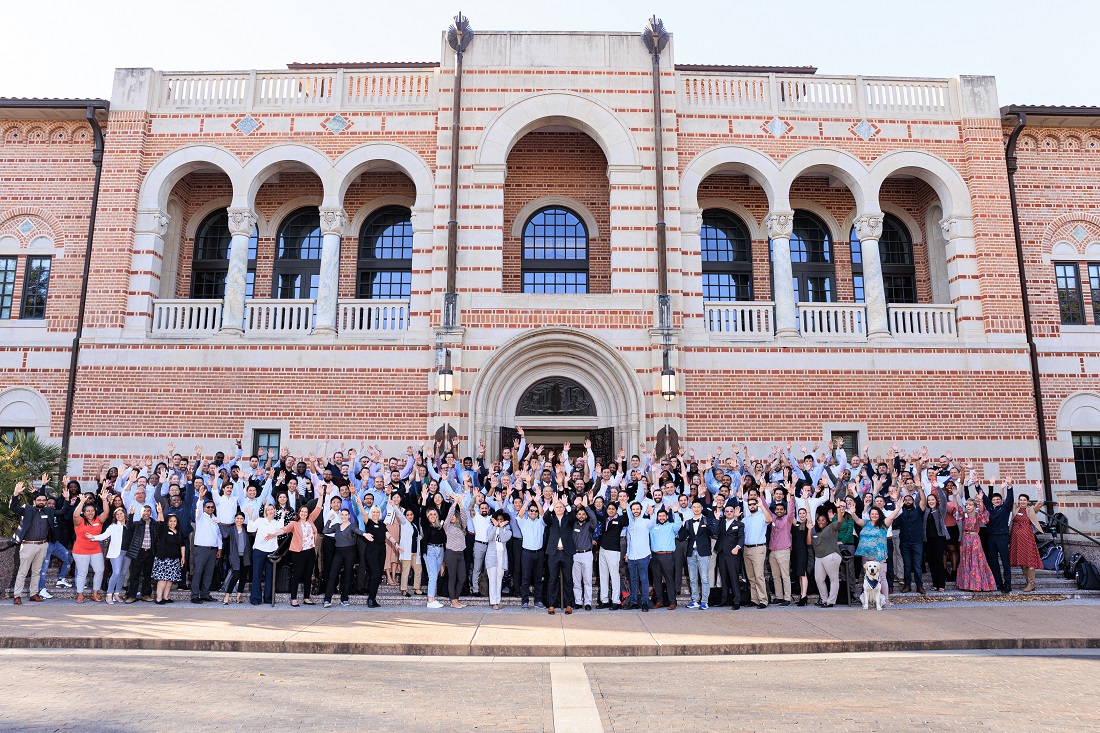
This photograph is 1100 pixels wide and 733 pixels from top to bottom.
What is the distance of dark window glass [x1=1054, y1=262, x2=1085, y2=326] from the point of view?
1791 centimetres

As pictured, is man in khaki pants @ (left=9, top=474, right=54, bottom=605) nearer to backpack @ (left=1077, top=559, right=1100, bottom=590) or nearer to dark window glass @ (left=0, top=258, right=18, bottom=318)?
dark window glass @ (left=0, top=258, right=18, bottom=318)

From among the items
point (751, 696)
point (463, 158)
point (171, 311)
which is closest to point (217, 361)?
point (171, 311)

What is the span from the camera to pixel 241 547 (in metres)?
11.1

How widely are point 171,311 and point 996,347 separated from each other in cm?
1921

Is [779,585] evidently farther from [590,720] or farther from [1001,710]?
[590,720]

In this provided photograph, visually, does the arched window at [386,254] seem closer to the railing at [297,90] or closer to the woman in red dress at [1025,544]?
the railing at [297,90]

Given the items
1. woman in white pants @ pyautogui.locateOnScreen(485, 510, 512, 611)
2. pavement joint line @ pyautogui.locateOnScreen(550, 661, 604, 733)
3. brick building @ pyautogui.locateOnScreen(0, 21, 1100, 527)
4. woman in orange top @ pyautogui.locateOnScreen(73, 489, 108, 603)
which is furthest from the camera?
brick building @ pyautogui.locateOnScreen(0, 21, 1100, 527)

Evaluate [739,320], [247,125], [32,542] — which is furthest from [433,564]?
[247,125]

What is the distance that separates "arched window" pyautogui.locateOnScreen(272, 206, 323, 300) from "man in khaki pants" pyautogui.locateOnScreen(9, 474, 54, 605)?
854cm

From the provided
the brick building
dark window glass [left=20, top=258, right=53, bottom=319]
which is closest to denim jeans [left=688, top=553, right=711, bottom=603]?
the brick building

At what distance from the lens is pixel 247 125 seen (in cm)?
1770

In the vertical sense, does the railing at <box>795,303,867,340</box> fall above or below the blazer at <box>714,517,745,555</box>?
above

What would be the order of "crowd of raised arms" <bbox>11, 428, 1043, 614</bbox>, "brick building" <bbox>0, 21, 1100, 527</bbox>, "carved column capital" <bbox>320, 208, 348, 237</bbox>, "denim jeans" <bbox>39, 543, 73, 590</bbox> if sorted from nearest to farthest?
"crowd of raised arms" <bbox>11, 428, 1043, 614</bbox>, "denim jeans" <bbox>39, 543, 73, 590</bbox>, "brick building" <bbox>0, 21, 1100, 527</bbox>, "carved column capital" <bbox>320, 208, 348, 237</bbox>

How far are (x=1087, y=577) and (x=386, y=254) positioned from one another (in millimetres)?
16431
